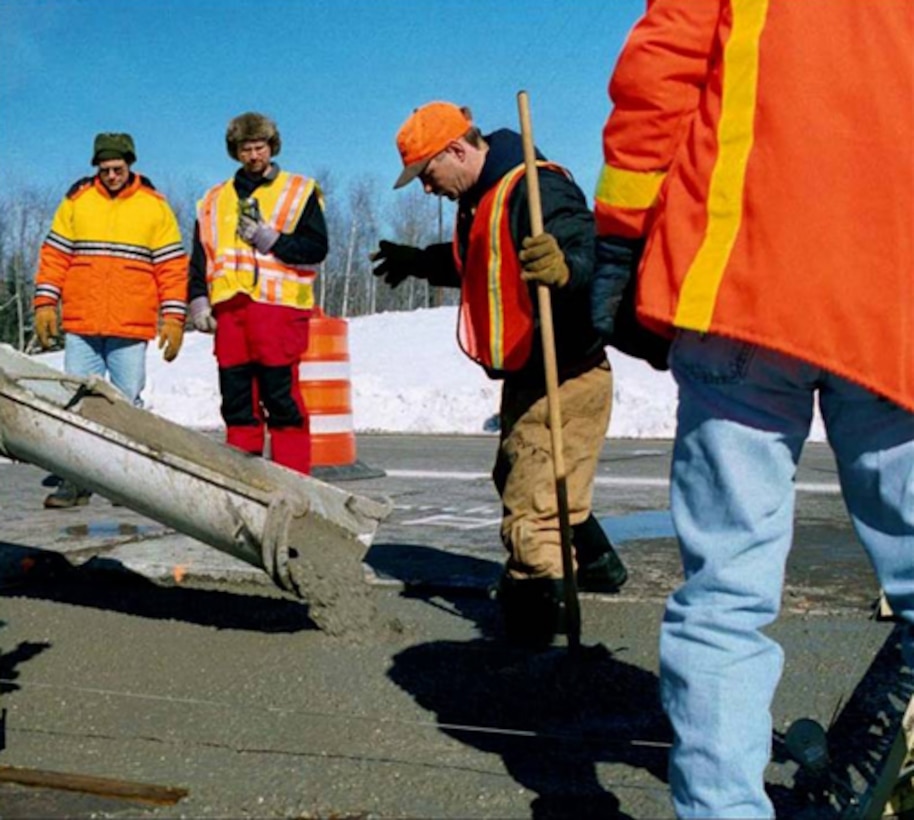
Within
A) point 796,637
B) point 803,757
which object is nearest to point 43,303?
point 796,637

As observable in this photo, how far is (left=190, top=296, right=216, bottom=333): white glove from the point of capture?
6352mm

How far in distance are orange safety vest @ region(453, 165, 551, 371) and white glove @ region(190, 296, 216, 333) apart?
252 centimetres

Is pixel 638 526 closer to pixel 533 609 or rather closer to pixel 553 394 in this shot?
pixel 533 609

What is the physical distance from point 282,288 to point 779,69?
14.1 ft

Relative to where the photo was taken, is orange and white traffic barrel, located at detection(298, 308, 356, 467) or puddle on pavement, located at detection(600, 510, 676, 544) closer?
puddle on pavement, located at detection(600, 510, 676, 544)

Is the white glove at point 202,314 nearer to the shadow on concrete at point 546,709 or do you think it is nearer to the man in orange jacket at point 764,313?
the shadow on concrete at point 546,709

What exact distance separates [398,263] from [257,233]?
1.61 meters

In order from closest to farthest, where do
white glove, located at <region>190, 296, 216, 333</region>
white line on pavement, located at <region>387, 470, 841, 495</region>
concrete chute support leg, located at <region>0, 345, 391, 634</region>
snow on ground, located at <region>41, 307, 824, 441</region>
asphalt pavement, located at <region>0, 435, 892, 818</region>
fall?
1. asphalt pavement, located at <region>0, 435, 892, 818</region>
2. concrete chute support leg, located at <region>0, 345, 391, 634</region>
3. white glove, located at <region>190, 296, 216, 333</region>
4. white line on pavement, located at <region>387, 470, 841, 495</region>
5. snow on ground, located at <region>41, 307, 824, 441</region>

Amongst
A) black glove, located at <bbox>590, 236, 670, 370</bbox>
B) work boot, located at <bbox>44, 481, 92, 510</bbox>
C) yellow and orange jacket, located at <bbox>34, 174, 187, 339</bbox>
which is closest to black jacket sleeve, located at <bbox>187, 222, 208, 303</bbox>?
yellow and orange jacket, located at <bbox>34, 174, 187, 339</bbox>

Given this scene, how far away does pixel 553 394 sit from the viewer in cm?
344

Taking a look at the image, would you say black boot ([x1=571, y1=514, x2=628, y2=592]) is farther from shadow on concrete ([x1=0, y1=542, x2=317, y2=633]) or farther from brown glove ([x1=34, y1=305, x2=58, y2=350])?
brown glove ([x1=34, y1=305, x2=58, y2=350])

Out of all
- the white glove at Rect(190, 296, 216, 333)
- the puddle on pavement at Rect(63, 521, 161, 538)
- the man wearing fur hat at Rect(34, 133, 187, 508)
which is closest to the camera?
the puddle on pavement at Rect(63, 521, 161, 538)

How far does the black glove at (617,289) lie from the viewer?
247cm

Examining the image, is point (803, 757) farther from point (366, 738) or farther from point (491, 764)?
point (366, 738)
